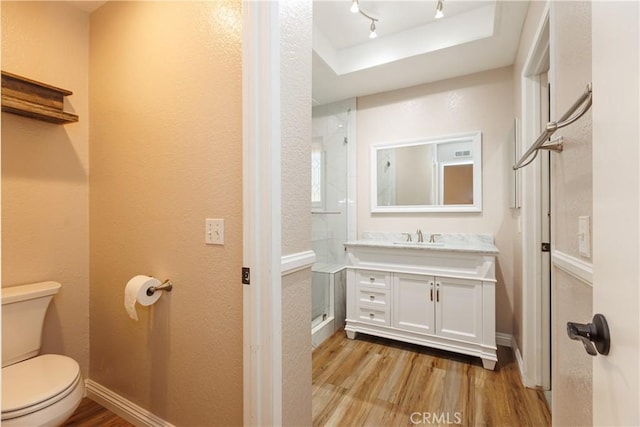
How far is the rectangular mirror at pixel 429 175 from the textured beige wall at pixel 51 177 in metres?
2.45

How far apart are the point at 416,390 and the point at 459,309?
692 millimetres

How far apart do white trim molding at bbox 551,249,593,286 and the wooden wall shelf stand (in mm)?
2481

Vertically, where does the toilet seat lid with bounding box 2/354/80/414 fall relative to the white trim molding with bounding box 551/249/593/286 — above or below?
below

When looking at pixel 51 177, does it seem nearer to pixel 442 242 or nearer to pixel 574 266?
pixel 574 266

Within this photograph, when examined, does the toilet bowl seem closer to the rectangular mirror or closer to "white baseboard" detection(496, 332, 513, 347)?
the rectangular mirror

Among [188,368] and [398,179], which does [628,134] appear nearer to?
[188,368]

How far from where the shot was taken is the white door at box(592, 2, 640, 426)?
1.32ft

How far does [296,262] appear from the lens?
44.9 inches

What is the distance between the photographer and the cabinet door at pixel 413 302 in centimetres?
223

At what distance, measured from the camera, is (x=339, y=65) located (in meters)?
2.56

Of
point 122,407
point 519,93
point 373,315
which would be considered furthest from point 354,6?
point 122,407

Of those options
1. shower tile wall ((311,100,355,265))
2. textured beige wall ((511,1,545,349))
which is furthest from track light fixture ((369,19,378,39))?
textured beige wall ((511,1,545,349))

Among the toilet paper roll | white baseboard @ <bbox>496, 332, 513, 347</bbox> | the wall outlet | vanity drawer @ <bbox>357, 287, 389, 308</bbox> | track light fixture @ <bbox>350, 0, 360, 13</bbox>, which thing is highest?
track light fixture @ <bbox>350, 0, 360, 13</bbox>

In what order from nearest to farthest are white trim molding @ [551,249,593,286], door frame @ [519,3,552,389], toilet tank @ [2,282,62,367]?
white trim molding @ [551,249,593,286], toilet tank @ [2,282,62,367], door frame @ [519,3,552,389]
